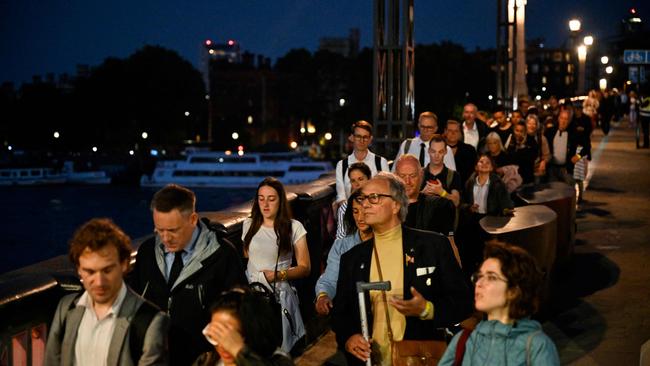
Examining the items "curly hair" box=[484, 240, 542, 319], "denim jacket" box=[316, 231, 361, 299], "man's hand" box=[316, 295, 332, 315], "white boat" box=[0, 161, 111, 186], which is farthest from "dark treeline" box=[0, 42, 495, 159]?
"curly hair" box=[484, 240, 542, 319]

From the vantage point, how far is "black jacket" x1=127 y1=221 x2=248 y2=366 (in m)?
4.75

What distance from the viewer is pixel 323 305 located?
5.28m

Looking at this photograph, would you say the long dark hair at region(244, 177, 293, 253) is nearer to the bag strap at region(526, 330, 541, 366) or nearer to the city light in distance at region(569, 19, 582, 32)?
the bag strap at region(526, 330, 541, 366)

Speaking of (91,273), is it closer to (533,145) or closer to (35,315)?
(35,315)

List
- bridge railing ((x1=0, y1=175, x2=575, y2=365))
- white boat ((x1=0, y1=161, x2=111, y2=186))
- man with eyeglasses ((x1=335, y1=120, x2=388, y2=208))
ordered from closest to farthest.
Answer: bridge railing ((x1=0, y1=175, x2=575, y2=365)), man with eyeglasses ((x1=335, y1=120, x2=388, y2=208)), white boat ((x1=0, y1=161, x2=111, y2=186))

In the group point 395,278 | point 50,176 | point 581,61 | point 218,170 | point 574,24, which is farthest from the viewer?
point 50,176

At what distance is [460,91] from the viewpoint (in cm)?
10144

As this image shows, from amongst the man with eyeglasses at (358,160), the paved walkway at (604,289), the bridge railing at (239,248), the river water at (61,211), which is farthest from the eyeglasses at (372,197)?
the river water at (61,211)

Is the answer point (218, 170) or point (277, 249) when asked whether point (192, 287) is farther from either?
point (218, 170)

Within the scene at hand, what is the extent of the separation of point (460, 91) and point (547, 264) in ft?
306

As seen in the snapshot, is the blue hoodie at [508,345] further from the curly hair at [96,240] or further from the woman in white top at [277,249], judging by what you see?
the woman in white top at [277,249]

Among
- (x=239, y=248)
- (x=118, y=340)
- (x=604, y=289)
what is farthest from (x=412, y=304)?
(x=604, y=289)

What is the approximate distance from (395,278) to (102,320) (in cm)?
155

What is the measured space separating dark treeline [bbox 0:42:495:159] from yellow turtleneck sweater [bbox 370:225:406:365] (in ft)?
238
